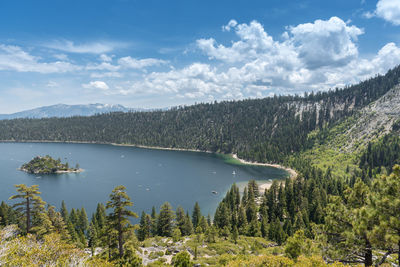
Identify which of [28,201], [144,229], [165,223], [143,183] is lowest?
[143,183]

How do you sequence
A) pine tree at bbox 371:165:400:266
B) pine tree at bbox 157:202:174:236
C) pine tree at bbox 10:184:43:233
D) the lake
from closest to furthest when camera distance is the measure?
pine tree at bbox 371:165:400:266 < pine tree at bbox 10:184:43:233 < pine tree at bbox 157:202:174:236 < the lake

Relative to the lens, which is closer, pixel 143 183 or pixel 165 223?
pixel 165 223

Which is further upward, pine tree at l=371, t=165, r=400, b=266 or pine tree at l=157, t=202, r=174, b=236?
pine tree at l=371, t=165, r=400, b=266

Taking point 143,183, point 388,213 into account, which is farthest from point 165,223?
point 143,183

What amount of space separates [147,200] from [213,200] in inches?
1307

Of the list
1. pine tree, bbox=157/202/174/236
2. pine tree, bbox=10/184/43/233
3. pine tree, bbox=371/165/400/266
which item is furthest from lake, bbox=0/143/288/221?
pine tree, bbox=371/165/400/266

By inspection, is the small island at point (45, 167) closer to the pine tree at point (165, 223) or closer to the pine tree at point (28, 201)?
the pine tree at point (165, 223)

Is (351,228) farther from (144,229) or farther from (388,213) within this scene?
(144,229)

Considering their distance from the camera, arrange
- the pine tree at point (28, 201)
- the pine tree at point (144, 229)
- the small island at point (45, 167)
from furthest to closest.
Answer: the small island at point (45, 167) < the pine tree at point (144, 229) < the pine tree at point (28, 201)

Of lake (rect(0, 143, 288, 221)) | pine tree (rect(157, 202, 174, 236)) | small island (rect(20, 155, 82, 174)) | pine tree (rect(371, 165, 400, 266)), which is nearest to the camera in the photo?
pine tree (rect(371, 165, 400, 266))

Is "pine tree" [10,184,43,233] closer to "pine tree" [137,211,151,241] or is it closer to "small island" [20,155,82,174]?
"pine tree" [137,211,151,241]

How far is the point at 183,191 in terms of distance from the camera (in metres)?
134

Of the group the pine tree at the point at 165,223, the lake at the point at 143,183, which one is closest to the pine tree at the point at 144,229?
the pine tree at the point at 165,223

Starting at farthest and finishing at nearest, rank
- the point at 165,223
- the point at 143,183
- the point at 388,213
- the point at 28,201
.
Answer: the point at 143,183 → the point at 165,223 → the point at 28,201 → the point at 388,213
